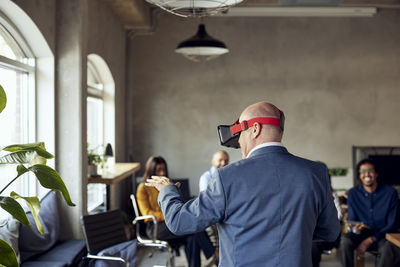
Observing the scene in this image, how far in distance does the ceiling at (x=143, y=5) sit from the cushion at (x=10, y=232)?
11.0ft

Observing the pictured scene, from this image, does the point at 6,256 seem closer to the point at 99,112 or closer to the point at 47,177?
the point at 47,177

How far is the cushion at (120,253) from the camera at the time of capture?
4.02m

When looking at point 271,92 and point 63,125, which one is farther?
point 271,92

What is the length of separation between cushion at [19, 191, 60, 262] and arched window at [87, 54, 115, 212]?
1.93 metres

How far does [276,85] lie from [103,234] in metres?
4.52

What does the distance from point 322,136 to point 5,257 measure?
661cm

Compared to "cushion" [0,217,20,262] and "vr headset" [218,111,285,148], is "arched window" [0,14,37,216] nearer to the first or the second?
"cushion" [0,217,20,262]

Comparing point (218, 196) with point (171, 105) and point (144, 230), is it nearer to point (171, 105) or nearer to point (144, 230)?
point (144, 230)

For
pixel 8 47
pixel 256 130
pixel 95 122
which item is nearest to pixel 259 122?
pixel 256 130

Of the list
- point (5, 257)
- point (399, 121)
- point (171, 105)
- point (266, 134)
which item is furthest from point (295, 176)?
point (399, 121)

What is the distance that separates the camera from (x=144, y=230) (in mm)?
5582

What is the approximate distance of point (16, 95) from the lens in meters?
4.18

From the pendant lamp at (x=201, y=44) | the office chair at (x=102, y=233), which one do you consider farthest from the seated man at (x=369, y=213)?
the office chair at (x=102, y=233)

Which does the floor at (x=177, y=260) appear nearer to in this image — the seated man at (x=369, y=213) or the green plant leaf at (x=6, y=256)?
the seated man at (x=369, y=213)
